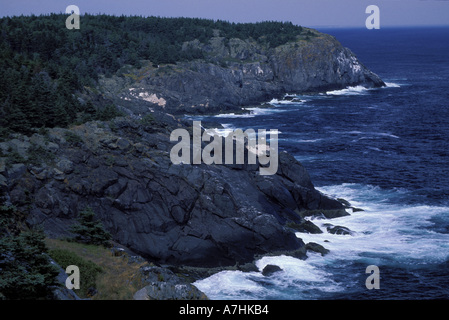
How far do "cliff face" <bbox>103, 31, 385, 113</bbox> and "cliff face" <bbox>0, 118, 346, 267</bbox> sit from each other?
5915cm

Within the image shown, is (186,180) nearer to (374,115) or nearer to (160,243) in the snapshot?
(160,243)

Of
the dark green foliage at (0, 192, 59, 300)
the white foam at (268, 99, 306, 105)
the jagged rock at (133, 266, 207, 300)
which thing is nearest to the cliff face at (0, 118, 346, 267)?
the jagged rock at (133, 266, 207, 300)

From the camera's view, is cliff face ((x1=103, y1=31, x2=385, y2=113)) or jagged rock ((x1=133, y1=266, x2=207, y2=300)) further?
cliff face ((x1=103, y1=31, x2=385, y2=113))

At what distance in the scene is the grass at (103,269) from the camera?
1037 inches

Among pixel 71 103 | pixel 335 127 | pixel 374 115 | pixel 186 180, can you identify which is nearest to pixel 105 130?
pixel 71 103

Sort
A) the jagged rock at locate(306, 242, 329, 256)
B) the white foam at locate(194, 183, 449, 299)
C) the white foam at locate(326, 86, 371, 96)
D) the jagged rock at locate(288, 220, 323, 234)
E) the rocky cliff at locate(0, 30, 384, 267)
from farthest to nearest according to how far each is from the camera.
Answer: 1. the white foam at locate(326, 86, 371, 96)
2. the jagged rock at locate(288, 220, 323, 234)
3. the jagged rock at locate(306, 242, 329, 256)
4. the rocky cliff at locate(0, 30, 384, 267)
5. the white foam at locate(194, 183, 449, 299)

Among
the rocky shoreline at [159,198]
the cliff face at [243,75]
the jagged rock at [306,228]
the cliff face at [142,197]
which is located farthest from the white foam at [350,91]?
the cliff face at [142,197]

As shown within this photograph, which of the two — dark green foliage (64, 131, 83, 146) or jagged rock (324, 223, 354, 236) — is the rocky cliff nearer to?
dark green foliage (64, 131, 83, 146)

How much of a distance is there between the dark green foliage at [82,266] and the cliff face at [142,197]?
564 cm

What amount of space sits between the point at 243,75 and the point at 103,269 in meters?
105

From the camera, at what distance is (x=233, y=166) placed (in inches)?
1882

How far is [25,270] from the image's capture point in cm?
2247

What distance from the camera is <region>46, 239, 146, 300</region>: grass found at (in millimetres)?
26344
